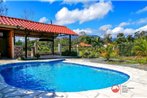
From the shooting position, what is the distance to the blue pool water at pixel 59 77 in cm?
884

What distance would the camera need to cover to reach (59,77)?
11391mm

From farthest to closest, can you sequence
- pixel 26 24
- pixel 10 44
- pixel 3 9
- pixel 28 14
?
pixel 28 14 → pixel 3 9 → pixel 26 24 → pixel 10 44

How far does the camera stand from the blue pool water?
29.0 feet

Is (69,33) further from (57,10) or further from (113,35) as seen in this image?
(113,35)

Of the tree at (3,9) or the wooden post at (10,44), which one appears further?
the tree at (3,9)

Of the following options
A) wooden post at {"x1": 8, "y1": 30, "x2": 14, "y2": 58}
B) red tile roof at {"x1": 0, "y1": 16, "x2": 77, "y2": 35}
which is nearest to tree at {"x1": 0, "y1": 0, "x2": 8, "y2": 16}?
red tile roof at {"x1": 0, "y1": 16, "x2": 77, "y2": 35}

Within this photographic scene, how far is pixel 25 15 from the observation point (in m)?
36.9

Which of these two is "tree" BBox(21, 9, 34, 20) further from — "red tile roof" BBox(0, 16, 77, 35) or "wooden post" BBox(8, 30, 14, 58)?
"wooden post" BBox(8, 30, 14, 58)

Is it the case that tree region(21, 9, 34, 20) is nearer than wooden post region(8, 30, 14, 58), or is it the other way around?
wooden post region(8, 30, 14, 58)

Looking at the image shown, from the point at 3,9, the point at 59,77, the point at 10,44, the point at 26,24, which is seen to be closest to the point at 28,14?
the point at 3,9

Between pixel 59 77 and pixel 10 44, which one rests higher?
pixel 10 44

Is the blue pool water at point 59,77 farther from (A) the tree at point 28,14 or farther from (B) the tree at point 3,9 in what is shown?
(A) the tree at point 28,14

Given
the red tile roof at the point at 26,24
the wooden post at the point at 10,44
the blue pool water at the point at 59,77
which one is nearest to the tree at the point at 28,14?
the red tile roof at the point at 26,24

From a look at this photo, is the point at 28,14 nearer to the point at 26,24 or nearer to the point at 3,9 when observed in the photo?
the point at 3,9
